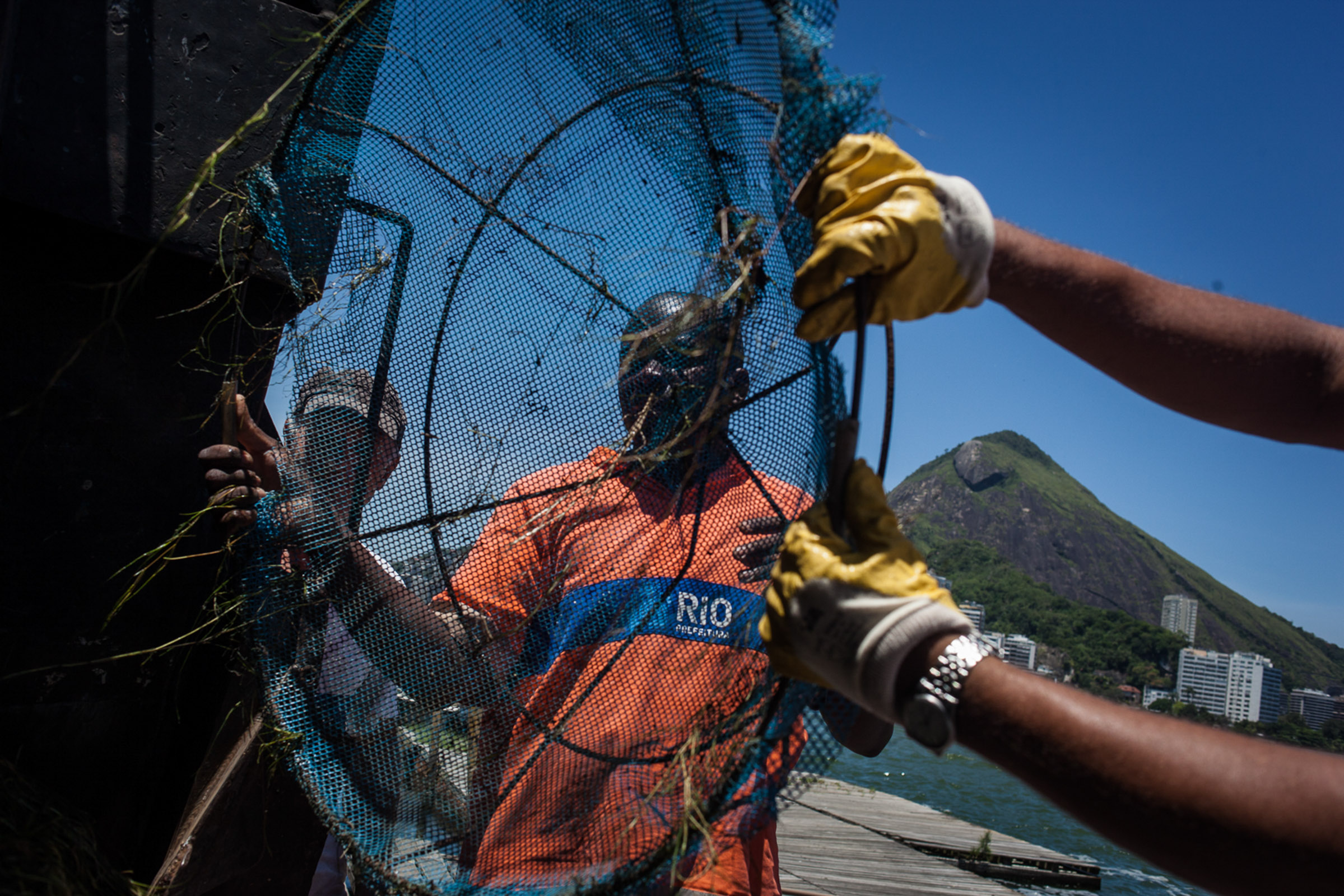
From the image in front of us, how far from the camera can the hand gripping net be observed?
1658mm

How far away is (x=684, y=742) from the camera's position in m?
1.60

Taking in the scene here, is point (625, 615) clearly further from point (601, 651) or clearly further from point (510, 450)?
point (510, 450)

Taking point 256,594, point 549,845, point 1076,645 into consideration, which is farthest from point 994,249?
point 1076,645

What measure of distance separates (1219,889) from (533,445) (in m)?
1.60

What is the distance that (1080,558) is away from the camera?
126 m

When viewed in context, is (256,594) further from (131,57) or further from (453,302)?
(131,57)

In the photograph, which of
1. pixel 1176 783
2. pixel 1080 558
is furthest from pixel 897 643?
pixel 1080 558

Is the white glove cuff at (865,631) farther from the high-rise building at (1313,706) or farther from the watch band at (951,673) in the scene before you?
the high-rise building at (1313,706)

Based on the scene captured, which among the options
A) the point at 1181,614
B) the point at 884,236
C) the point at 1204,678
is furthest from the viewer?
the point at 1181,614

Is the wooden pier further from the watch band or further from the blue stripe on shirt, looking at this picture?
the watch band

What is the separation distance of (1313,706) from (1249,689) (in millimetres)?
11643

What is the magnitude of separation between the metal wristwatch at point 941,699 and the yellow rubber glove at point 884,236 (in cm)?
57

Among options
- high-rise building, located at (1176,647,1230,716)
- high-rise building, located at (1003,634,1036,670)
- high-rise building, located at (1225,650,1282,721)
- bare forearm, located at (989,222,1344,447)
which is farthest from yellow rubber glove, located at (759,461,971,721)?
high-rise building, located at (1225,650,1282,721)

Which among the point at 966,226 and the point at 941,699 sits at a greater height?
the point at 966,226
